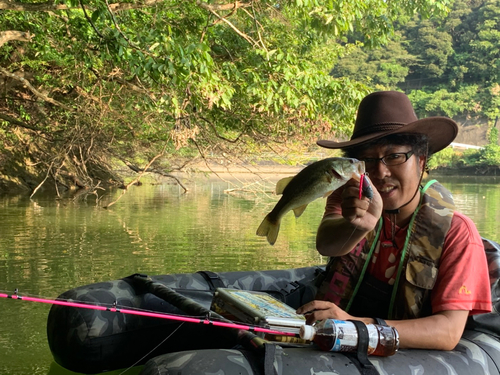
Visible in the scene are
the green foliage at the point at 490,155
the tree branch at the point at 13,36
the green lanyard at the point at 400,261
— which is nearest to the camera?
the green lanyard at the point at 400,261

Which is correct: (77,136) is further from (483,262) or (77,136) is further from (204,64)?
(483,262)

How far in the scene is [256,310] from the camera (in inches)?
102

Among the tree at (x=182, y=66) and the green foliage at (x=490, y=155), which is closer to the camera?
the tree at (x=182, y=66)

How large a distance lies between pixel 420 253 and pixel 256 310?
801 mm

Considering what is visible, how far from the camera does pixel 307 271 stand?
4.32 metres

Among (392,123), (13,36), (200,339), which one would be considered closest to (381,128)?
(392,123)

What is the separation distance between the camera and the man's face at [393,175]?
241 cm

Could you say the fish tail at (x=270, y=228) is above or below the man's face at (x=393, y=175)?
below

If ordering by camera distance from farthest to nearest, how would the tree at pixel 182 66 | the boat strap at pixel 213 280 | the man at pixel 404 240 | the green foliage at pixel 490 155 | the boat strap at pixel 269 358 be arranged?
the green foliage at pixel 490 155
the tree at pixel 182 66
the boat strap at pixel 213 280
the man at pixel 404 240
the boat strap at pixel 269 358

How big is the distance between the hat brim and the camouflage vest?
0.24m

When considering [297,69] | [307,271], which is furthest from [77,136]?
[307,271]

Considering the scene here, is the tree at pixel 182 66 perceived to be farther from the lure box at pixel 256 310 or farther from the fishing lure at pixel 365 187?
the fishing lure at pixel 365 187

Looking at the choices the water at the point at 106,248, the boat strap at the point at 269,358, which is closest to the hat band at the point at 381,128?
the boat strap at the point at 269,358

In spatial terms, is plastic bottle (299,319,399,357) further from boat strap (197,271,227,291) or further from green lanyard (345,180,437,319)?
boat strap (197,271,227,291)
